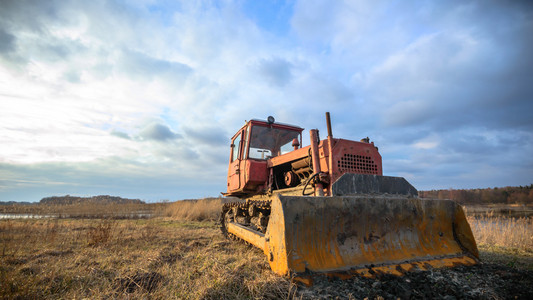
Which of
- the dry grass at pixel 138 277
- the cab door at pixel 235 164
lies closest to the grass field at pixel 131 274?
the dry grass at pixel 138 277

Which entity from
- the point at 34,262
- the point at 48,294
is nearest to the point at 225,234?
the point at 34,262

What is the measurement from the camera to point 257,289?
2373 mm

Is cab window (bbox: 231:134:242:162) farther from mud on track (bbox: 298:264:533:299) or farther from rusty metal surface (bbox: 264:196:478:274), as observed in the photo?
mud on track (bbox: 298:264:533:299)

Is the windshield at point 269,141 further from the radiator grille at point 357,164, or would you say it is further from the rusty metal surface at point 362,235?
the rusty metal surface at point 362,235

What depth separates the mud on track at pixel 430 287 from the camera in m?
2.26

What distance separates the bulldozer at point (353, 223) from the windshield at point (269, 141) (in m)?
1.18

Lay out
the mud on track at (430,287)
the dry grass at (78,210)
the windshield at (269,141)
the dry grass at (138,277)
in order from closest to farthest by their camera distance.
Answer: the mud on track at (430,287) → the dry grass at (138,277) → the windshield at (269,141) → the dry grass at (78,210)

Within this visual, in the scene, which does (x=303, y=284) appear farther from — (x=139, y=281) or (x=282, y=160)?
(x=282, y=160)

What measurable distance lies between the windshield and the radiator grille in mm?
2320

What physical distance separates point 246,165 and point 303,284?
387 cm

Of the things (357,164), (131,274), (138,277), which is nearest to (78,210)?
(131,274)

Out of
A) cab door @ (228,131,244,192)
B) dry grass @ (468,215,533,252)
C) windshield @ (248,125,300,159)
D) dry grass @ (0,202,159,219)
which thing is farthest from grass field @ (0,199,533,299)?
dry grass @ (0,202,159,219)

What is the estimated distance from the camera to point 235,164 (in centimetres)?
682

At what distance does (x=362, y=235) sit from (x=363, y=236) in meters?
0.02
